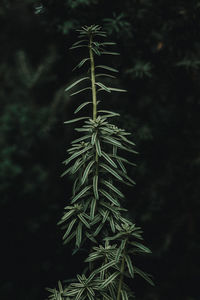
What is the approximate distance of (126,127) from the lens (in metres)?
2.10

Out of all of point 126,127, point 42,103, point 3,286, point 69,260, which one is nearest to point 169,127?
point 126,127

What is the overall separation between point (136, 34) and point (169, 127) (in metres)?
0.81

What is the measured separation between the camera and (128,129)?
2.12 meters

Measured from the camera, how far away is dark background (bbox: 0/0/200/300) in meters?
2.23

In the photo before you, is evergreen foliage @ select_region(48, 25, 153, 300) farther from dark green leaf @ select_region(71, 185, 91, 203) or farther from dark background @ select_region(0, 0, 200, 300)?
dark background @ select_region(0, 0, 200, 300)

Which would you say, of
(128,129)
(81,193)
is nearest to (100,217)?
(81,193)

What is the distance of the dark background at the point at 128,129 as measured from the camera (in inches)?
87.8

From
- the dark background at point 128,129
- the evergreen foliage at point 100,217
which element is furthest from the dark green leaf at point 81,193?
the dark background at point 128,129

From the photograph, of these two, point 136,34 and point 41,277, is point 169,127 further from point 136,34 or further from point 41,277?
point 41,277

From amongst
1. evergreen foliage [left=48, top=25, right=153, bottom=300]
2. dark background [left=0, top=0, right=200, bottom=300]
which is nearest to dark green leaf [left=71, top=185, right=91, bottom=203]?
evergreen foliage [left=48, top=25, right=153, bottom=300]

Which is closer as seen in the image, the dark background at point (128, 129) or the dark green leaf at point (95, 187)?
the dark green leaf at point (95, 187)

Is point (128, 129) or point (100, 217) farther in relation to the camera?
point (128, 129)

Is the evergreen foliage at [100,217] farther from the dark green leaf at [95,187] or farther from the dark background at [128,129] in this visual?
the dark background at [128,129]

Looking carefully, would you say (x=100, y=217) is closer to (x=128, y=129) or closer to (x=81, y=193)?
(x=81, y=193)
